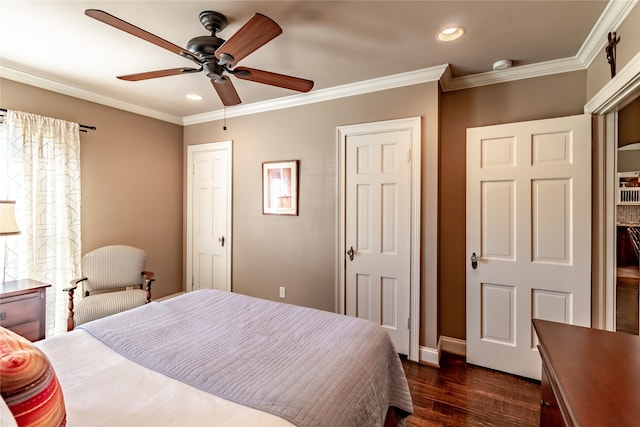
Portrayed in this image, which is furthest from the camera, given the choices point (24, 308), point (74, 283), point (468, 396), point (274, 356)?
point (74, 283)

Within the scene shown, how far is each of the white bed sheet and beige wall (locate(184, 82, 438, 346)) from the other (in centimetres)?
204

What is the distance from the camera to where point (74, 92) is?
9.82 feet

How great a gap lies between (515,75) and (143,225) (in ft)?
14.0

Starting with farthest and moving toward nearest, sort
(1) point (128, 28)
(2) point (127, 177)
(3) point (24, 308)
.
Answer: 1. (2) point (127, 177)
2. (3) point (24, 308)
3. (1) point (128, 28)

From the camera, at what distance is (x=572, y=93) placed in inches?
93.4

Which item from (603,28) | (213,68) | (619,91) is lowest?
(619,91)

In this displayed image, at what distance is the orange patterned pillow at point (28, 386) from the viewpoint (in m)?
0.67

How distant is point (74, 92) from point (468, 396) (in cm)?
452

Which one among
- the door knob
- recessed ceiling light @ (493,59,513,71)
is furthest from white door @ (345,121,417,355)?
recessed ceiling light @ (493,59,513,71)

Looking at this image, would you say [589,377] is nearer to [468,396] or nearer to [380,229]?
[468,396]

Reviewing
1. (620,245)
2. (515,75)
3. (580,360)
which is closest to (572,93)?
(515,75)

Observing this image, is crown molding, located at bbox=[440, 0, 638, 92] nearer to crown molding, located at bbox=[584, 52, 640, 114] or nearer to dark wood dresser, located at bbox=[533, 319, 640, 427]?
crown molding, located at bbox=[584, 52, 640, 114]

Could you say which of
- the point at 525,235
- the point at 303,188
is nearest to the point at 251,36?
the point at 303,188

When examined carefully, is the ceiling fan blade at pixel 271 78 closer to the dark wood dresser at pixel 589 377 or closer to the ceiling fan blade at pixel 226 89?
the ceiling fan blade at pixel 226 89
